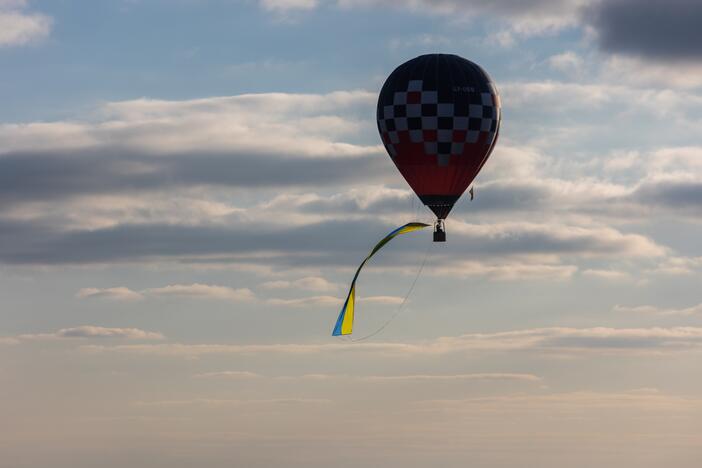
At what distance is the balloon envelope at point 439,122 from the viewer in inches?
6614

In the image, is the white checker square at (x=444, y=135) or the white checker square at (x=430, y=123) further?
the white checker square at (x=444, y=135)

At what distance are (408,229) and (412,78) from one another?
10.7m

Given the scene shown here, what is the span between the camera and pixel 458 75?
16850 centimetres

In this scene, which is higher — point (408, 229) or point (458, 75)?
point (458, 75)

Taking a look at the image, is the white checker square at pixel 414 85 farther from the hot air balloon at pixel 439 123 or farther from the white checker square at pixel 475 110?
the white checker square at pixel 475 110

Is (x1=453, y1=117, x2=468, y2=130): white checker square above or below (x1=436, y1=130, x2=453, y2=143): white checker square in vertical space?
above

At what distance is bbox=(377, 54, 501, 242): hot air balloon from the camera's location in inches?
6614

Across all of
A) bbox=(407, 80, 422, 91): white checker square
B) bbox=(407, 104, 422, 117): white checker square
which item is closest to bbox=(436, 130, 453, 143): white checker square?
bbox=(407, 104, 422, 117): white checker square

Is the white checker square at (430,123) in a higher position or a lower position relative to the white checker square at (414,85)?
lower

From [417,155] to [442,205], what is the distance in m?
3.94

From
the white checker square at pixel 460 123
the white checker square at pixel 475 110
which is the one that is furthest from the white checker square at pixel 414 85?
the white checker square at pixel 475 110

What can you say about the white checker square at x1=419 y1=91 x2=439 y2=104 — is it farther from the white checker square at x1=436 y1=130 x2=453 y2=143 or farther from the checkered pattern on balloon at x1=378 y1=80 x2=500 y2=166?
the white checker square at x1=436 y1=130 x2=453 y2=143

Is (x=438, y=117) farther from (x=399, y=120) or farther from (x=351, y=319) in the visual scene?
(x=351, y=319)

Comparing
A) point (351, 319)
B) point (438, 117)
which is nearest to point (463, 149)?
point (438, 117)
